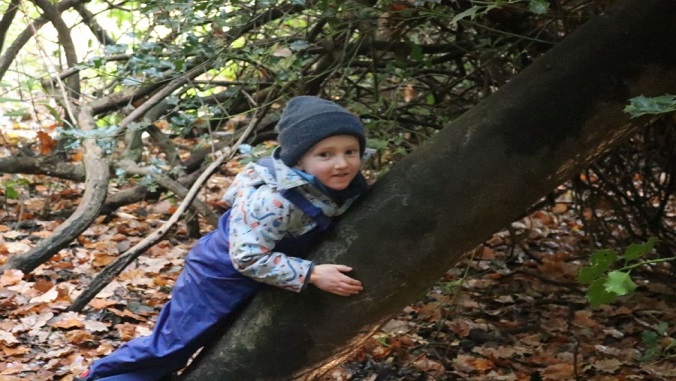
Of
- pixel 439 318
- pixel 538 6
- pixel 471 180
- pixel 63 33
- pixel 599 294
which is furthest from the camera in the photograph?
pixel 63 33

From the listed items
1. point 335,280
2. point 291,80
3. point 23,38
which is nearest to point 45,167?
point 23,38

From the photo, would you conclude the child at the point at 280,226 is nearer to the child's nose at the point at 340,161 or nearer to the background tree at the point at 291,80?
the child's nose at the point at 340,161

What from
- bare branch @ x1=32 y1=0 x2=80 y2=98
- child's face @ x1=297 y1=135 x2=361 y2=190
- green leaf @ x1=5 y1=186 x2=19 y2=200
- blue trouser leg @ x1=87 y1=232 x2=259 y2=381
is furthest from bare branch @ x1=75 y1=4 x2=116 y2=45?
child's face @ x1=297 y1=135 x2=361 y2=190

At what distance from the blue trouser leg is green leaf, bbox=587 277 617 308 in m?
1.06

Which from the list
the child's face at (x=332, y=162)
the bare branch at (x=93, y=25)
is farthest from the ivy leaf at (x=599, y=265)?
the bare branch at (x=93, y=25)

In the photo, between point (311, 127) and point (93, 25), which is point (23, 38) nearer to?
point (93, 25)

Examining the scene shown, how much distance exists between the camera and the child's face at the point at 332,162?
2477mm

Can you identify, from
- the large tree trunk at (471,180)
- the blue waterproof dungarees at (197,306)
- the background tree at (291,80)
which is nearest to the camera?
the large tree trunk at (471,180)

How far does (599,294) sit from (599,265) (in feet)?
0.27

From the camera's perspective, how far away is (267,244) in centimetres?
246

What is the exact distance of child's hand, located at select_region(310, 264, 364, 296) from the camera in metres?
2.42

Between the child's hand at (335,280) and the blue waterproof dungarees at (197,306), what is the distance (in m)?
0.16

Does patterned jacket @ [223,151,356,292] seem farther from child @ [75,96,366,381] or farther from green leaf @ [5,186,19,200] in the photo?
green leaf @ [5,186,19,200]

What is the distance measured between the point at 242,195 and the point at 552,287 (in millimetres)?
2838
